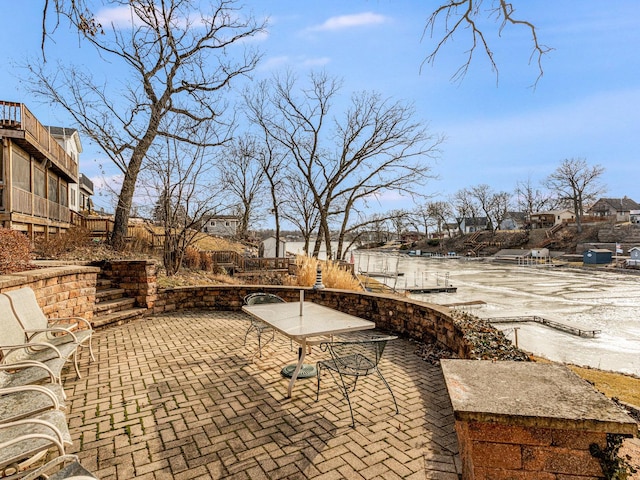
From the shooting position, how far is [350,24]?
2.62 metres

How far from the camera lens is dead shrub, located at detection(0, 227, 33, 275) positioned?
4352mm

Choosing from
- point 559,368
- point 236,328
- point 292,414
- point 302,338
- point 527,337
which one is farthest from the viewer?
point 527,337

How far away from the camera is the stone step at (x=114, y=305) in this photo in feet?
18.9

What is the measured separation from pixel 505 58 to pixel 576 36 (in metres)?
0.44

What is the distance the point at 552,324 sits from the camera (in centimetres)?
1141

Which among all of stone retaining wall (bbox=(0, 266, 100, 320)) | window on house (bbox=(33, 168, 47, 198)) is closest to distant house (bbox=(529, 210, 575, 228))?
window on house (bbox=(33, 168, 47, 198))

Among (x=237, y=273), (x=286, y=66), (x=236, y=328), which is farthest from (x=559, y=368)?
(x=286, y=66)

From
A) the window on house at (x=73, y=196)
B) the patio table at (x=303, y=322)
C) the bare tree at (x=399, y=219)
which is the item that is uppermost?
the window on house at (x=73, y=196)

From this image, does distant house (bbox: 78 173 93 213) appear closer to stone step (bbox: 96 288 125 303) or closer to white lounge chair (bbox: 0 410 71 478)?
stone step (bbox: 96 288 125 303)

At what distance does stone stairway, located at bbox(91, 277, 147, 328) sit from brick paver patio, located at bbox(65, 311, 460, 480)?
1.35 meters

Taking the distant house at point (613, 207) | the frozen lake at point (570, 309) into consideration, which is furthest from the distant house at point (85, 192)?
the distant house at point (613, 207)

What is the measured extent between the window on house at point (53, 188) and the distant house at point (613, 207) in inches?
2531

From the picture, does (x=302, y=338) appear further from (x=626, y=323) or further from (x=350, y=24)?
(x=626, y=323)

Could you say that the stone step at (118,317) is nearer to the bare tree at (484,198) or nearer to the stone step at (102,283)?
the stone step at (102,283)
